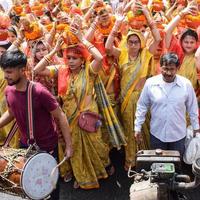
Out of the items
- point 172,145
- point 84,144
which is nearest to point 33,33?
point 84,144

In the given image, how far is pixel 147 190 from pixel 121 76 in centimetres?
268

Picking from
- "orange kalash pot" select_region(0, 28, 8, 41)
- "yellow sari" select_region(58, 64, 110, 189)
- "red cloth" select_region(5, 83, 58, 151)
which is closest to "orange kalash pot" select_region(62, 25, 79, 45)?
"yellow sari" select_region(58, 64, 110, 189)

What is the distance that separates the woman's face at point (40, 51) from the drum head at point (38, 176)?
2.04 metres

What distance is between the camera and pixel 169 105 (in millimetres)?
4059

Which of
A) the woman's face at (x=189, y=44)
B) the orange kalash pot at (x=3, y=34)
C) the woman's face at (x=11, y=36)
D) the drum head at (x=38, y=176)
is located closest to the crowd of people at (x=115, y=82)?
the woman's face at (x=189, y=44)

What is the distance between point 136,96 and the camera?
480cm

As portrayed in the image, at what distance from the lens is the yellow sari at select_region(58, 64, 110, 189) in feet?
14.9

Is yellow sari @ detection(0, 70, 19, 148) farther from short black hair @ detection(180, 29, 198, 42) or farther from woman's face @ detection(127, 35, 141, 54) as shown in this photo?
short black hair @ detection(180, 29, 198, 42)

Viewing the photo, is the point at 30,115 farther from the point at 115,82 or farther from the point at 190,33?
the point at 190,33

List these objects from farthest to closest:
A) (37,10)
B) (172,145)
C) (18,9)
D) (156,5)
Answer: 1. (18,9)
2. (37,10)
3. (156,5)
4. (172,145)

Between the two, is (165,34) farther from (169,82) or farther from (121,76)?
(169,82)

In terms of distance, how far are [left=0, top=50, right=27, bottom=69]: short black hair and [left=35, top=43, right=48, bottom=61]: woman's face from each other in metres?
1.70

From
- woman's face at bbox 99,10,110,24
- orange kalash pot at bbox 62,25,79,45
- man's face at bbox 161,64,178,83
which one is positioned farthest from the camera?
woman's face at bbox 99,10,110,24

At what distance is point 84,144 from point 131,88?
0.80m
